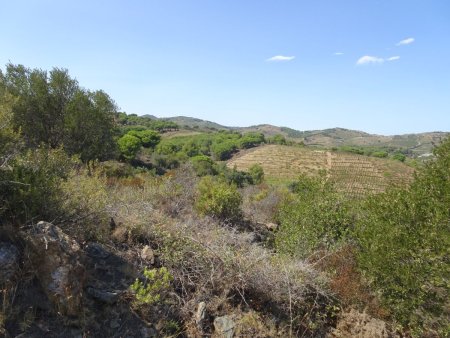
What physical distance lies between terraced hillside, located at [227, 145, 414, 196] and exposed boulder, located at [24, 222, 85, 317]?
161 ft

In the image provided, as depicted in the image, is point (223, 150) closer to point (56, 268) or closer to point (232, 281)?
point (232, 281)

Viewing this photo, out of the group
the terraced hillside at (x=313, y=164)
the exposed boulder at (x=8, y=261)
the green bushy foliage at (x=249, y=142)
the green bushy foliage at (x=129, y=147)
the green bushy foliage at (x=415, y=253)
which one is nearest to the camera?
the exposed boulder at (x=8, y=261)

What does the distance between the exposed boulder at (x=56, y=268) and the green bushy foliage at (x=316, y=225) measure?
Result: 4.53 m

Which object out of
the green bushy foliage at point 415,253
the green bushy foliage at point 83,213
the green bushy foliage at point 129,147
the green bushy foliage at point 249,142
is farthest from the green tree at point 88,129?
the green bushy foliage at point 249,142

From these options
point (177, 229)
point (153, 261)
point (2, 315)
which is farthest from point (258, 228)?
point (2, 315)

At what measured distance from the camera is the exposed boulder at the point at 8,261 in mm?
3311

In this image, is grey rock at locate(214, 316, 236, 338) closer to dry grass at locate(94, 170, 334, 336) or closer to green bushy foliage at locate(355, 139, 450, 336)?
dry grass at locate(94, 170, 334, 336)

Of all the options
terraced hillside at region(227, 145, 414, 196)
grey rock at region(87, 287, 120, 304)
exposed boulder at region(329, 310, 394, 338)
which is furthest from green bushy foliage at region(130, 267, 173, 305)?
terraced hillside at region(227, 145, 414, 196)

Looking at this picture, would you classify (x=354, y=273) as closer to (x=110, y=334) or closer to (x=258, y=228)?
(x=110, y=334)

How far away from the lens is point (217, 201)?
10211 millimetres

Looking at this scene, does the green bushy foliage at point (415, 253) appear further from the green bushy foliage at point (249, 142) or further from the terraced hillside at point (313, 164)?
the green bushy foliage at point (249, 142)

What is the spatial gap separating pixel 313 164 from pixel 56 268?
63.2 m

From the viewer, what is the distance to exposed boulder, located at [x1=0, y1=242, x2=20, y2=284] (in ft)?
10.9

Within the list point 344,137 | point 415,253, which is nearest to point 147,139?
point 415,253
